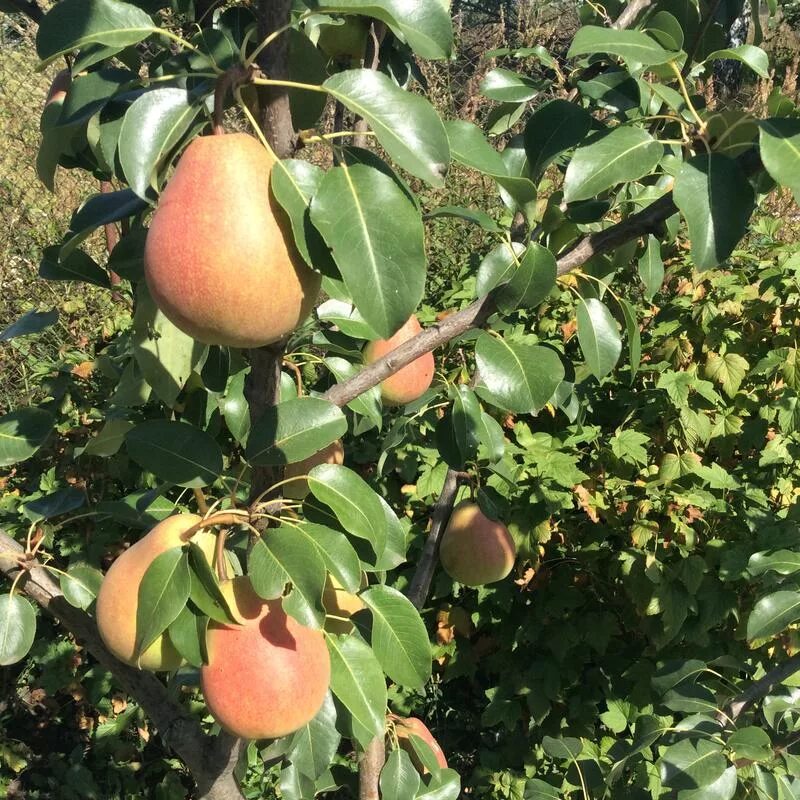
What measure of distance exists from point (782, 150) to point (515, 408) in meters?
0.33

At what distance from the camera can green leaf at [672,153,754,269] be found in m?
0.58

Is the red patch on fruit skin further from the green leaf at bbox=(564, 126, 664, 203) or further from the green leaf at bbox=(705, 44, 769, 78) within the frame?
the green leaf at bbox=(705, 44, 769, 78)

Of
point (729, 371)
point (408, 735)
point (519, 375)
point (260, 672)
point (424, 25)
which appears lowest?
point (729, 371)

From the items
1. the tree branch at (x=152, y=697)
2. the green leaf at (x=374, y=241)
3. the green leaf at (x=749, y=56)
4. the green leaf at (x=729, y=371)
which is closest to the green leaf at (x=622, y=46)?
the green leaf at (x=749, y=56)

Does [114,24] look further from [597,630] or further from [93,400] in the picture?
[93,400]

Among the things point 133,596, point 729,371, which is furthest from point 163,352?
point 729,371

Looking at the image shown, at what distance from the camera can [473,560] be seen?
52.4 inches

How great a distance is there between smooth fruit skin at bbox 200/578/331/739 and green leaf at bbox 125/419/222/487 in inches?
4.4

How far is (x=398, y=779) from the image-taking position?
1008 millimetres

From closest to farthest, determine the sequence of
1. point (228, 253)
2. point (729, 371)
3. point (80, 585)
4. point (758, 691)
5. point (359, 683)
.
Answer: point (228, 253), point (359, 683), point (80, 585), point (758, 691), point (729, 371)

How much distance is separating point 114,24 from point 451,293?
72.3 inches

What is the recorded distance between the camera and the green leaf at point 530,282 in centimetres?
67

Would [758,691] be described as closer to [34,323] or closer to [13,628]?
[13,628]

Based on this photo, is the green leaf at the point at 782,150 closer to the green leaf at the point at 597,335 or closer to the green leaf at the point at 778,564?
the green leaf at the point at 597,335
